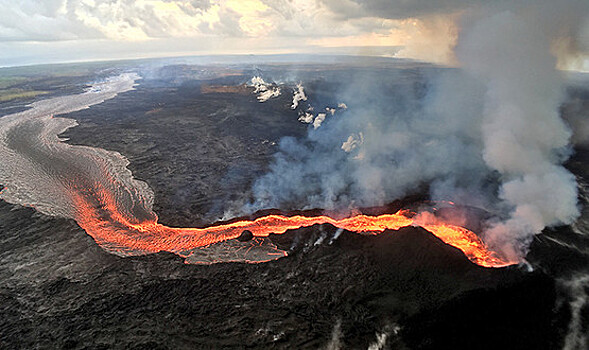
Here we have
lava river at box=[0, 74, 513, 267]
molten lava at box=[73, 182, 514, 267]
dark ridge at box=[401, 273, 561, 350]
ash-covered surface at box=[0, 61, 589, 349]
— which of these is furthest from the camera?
lava river at box=[0, 74, 513, 267]

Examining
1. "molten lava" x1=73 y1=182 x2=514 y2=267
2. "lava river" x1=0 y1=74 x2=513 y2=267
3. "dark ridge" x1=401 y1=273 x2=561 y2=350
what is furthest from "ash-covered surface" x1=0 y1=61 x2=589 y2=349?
"lava river" x1=0 y1=74 x2=513 y2=267

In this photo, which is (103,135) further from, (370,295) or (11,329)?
(370,295)

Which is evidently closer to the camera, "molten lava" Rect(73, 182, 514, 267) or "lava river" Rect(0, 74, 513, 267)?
"molten lava" Rect(73, 182, 514, 267)

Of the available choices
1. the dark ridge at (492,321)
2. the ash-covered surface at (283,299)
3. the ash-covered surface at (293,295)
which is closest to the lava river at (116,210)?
the ash-covered surface at (293,295)

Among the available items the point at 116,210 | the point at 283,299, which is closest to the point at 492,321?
the point at 283,299

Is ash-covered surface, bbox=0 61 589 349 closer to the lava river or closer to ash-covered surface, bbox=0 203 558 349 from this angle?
ash-covered surface, bbox=0 203 558 349

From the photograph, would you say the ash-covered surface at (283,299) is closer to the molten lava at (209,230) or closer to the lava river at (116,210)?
the molten lava at (209,230)

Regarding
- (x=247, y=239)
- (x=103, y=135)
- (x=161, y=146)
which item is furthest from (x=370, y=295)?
(x=103, y=135)

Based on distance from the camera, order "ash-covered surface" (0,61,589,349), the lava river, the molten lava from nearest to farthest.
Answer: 1. "ash-covered surface" (0,61,589,349)
2. the molten lava
3. the lava river

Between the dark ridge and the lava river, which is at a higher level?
the dark ridge
